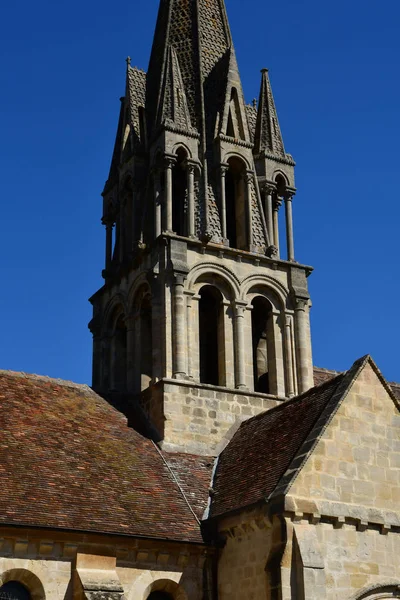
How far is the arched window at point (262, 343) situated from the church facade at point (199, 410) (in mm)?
61

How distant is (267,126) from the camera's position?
3138 centimetres

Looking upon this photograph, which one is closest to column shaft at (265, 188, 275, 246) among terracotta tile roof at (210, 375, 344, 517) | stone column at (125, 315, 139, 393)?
stone column at (125, 315, 139, 393)

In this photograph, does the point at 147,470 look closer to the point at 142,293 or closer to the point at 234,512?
the point at 234,512

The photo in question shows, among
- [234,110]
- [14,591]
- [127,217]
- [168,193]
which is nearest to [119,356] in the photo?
[127,217]

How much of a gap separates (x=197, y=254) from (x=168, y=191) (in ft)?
6.86

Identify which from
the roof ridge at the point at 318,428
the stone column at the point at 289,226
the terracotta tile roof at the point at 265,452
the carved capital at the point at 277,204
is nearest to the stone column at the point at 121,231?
the carved capital at the point at 277,204

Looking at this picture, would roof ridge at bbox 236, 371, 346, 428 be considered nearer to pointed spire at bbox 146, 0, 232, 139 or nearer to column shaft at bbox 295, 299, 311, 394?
column shaft at bbox 295, 299, 311, 394

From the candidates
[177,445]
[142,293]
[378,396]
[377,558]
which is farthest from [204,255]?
[377,558]

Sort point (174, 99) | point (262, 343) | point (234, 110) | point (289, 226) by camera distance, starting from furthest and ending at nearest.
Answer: point (234, 110)
point (289, 226)
point (174, 99)
point (262, 343)

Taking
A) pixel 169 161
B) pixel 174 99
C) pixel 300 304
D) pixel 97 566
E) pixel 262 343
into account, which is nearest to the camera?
pixel 97 566

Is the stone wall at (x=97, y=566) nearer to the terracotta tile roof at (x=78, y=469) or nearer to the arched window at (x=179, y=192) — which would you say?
the terracotta tile roof at (x=78, y=469)

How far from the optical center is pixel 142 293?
92.8 ft

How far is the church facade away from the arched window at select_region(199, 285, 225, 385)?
6 centimetres

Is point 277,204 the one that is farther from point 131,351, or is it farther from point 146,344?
point 131,351
